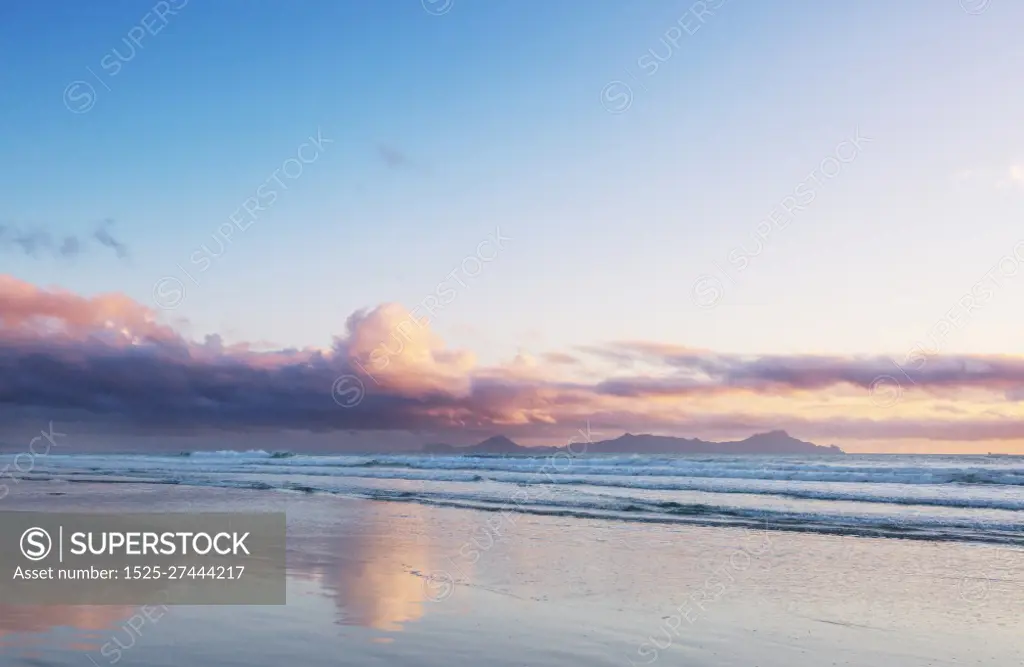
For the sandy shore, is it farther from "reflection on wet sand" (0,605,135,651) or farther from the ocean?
the ocean

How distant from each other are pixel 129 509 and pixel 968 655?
66.9 ft

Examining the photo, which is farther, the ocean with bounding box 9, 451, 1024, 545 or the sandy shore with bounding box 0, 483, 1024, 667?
the ocean with bounding box 9, 451, 1024, 545

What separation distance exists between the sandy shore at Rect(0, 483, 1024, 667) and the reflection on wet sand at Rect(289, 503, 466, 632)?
47mm

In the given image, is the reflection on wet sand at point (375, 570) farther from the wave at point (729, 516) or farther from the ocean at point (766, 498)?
the ocean at point (766, 498)

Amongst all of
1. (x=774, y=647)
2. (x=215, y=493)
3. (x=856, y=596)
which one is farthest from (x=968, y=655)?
(x=215, y=493)

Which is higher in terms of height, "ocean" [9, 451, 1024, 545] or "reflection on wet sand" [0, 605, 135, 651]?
"reflection on wet sand" [0, 605, 135, 651]

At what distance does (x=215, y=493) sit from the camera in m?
30.5

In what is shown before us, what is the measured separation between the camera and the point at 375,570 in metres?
12.9

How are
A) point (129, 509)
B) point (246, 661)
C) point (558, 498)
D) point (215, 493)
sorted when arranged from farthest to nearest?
point (215, 493) → point (558, 498) → point (129, 509) → point (246, 661)

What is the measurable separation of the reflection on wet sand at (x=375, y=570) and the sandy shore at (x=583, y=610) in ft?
0.15

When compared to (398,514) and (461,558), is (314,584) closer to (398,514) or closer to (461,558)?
(461,558)

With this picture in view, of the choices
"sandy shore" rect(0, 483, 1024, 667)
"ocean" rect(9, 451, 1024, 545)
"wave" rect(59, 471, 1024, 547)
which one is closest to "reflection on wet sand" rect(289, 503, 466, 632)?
"sandy shore" rect(0, 483, 1024, 667)

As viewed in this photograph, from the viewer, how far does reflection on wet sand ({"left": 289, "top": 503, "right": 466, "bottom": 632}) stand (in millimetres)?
9883

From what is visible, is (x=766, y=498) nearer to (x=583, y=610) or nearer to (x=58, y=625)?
(x=583, y=610)
